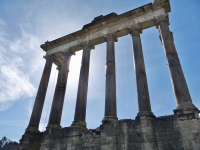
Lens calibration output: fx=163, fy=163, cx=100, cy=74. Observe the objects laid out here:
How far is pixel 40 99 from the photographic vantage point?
52.3ft

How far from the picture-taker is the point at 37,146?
1280 centimetres

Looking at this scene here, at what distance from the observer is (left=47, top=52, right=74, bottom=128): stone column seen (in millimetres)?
13777

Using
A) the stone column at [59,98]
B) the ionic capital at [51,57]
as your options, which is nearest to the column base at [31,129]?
the stone column at [59,98]

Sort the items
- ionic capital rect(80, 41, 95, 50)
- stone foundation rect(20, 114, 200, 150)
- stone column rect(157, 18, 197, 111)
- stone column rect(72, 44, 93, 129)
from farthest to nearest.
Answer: ionic capital rect(80, 41, 95, 50)
stone column rect(72, 44, 93, 129)
stone column rect(157, 18, 197, 111)
stone foundation rect(20, 114, 200, 150)

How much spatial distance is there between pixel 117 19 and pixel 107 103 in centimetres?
887

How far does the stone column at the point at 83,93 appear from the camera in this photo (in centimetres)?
1273

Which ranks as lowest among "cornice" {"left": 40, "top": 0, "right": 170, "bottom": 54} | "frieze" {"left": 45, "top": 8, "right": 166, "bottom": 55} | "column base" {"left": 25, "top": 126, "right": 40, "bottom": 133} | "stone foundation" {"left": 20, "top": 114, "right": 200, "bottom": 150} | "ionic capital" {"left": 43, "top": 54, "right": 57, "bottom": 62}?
"stone foundation" {"left": 20, "top": 114, "right": 200, "bottom": 150}

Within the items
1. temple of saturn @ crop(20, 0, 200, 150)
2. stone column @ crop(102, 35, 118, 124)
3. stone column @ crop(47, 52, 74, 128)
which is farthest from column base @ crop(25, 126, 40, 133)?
stone column @ crop(102, 35, 118, 124)

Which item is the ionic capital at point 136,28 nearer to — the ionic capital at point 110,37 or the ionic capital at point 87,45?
the ionic capital at point 110,37

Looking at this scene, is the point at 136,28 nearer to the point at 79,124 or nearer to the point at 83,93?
the point at 83,93

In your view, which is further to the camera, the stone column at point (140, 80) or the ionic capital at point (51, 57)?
the ionic capital at point (51, 57)

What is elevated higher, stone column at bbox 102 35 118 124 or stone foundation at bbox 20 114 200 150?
stone column at bbox 102 35 118 124

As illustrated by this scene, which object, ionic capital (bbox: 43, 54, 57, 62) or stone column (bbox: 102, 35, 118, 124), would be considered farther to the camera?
ionic capital (bbox: 43, 54, 57, 62)

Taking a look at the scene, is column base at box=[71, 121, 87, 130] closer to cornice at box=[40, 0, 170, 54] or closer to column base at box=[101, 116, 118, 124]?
column base at box=[101, 116, 118, 124]
